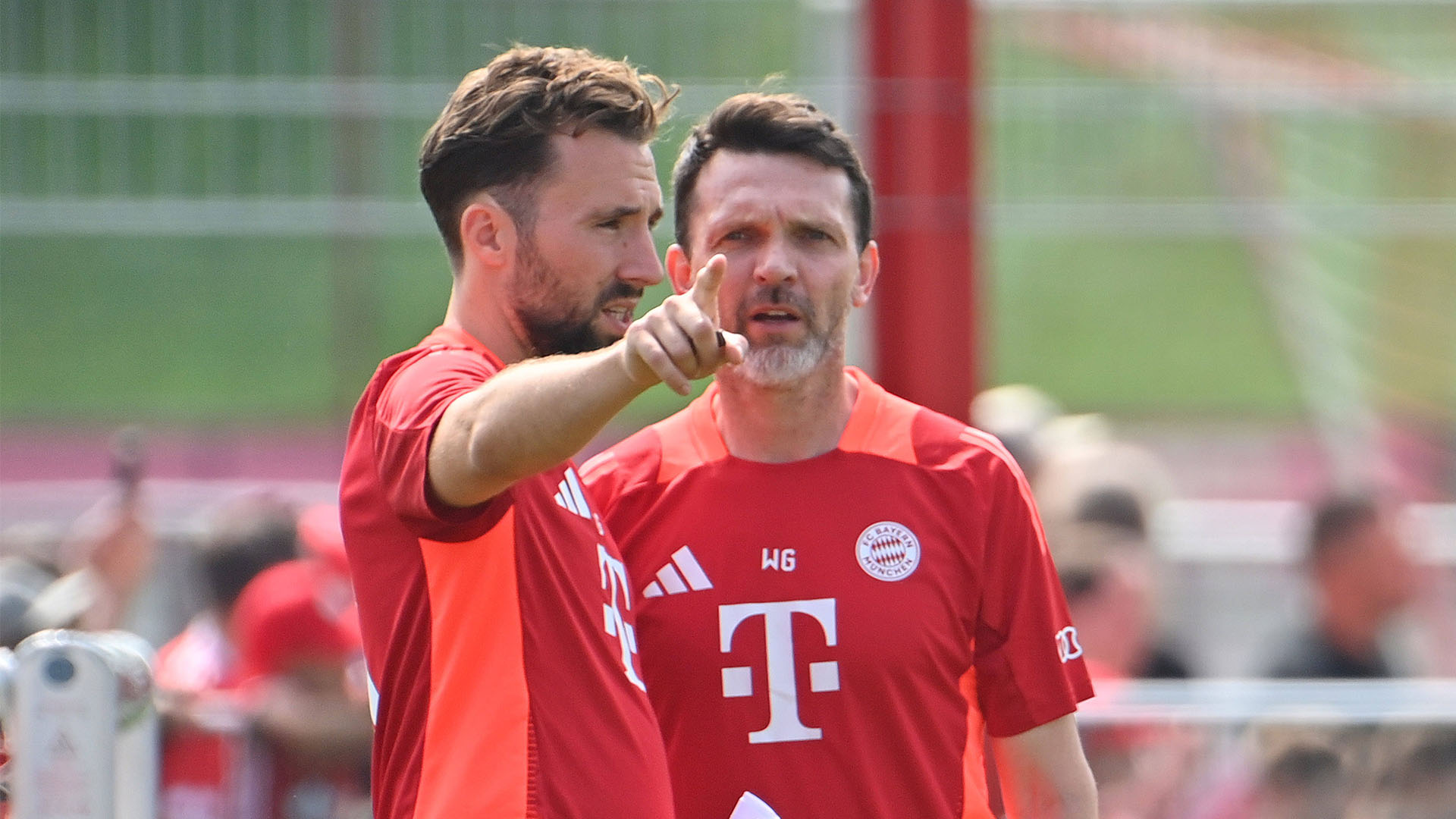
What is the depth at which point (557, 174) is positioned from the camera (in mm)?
2291

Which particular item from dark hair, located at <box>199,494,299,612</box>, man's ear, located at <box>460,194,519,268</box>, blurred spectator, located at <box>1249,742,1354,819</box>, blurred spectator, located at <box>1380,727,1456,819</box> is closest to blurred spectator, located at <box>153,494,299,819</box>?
dark hair, located at <box>199,494,299,612</box>

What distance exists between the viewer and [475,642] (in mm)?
2121

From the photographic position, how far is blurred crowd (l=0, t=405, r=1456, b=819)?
12.9ft

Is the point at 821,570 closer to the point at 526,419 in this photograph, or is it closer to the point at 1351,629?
the point at 526,419

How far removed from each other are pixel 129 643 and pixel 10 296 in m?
11.1

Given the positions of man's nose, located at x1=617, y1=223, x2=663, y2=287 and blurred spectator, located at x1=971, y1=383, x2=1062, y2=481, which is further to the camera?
blurred spectator, located at x1=971, y1=383, x2=1062, y2=481

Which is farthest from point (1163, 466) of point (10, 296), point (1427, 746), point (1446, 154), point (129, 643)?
point (129, 643)

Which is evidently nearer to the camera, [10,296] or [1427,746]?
[1427,746]

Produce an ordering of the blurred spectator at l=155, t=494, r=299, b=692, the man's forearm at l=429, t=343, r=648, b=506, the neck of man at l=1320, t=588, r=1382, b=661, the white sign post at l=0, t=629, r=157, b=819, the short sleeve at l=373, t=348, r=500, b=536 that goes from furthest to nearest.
A: 1. the neck of man at l=1320, t=588, r=1382, b=661
2. the blurred spectator at l=155, t=494, r=299, b=692
3. the white sign post at l=0, t=629, r=157, b=819
4. the short sleeve at l=373, t=348, r=500, b=536
5. the man's forearm at l=429, t=343, r=648, b=506

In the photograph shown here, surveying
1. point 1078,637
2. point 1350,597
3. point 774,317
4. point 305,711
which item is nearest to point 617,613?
point 774,317

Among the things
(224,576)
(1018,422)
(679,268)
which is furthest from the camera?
(1018,422)

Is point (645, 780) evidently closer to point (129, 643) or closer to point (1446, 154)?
point (129, 643)

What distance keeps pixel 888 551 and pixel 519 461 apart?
989mm

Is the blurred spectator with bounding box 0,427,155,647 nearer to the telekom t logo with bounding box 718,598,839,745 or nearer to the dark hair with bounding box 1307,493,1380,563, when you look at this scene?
the telekom t logo with bounding box 718,598,839,745
